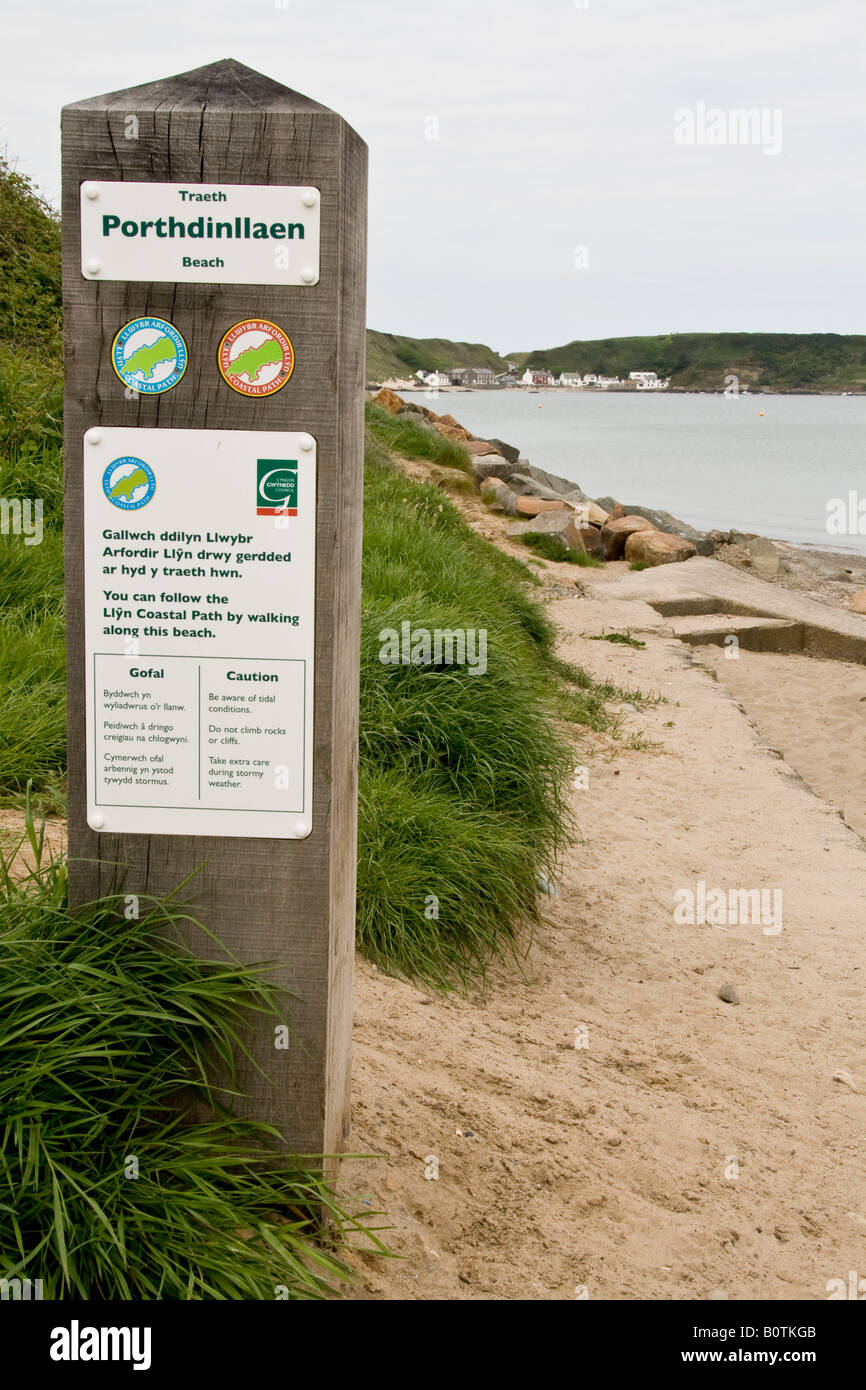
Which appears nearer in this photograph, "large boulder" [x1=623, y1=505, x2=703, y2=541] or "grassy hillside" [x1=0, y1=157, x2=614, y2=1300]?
"grassy hillside" [x1=0, y1=157, x2=614, y2=1300]

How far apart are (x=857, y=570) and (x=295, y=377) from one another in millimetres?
22834

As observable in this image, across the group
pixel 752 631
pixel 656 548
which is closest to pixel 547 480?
pixel 656 548

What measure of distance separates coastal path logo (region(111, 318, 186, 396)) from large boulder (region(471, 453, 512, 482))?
1810 centimetres

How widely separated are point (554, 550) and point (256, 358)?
1479 centimetres

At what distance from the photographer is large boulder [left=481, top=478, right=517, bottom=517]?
18672 millimetres

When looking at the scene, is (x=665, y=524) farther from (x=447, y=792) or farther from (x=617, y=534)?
(x=447, y=792)

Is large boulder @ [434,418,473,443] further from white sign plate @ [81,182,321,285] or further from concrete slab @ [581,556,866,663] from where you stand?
white sign plate @ [81,182,321,285]

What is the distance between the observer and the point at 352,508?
253 centimetres

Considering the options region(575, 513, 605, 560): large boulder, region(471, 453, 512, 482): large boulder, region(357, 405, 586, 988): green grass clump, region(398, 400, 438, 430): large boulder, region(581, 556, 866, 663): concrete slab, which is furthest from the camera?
region(398, 400, 438, 430): large boulder

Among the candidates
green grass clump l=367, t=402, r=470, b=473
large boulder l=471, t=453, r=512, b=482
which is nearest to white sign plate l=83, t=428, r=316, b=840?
green grass clump l=367, t=402, r=470, b=473

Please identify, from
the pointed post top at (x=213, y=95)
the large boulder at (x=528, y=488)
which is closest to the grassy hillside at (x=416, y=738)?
the pointed post top at (x=213, y=95)

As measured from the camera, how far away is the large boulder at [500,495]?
18.7 metres

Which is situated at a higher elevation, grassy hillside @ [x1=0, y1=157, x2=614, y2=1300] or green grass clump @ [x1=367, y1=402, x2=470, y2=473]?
green grass clump @ [x1=367, y1=402, x2=470, y2=473]

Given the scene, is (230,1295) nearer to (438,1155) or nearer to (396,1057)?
(438,1155)
